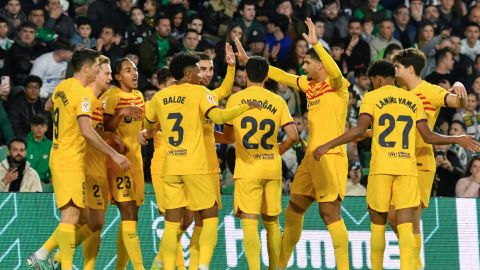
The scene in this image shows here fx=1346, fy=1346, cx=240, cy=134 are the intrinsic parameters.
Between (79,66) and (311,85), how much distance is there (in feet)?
9.04

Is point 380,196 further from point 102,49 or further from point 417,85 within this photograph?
point 102,49

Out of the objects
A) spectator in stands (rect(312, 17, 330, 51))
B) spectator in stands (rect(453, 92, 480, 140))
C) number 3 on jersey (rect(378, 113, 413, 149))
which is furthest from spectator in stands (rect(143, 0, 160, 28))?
number 3 on jersey (rect(378, 113, 413, 149))

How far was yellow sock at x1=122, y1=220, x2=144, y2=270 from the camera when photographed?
1580cm

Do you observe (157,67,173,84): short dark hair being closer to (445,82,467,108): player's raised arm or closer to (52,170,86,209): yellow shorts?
(52,170,86,209): yellow shorts

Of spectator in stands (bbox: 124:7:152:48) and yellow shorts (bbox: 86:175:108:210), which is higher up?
spectator in stands (bbox: 124:7:152:48)

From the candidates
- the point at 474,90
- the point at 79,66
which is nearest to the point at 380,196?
the point at 79,66

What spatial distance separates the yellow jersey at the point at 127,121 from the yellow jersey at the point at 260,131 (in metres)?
1.30

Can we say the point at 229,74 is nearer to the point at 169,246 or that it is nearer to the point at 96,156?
the point at 96,156

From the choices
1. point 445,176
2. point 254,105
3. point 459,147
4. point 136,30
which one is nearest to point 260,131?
point 254,105

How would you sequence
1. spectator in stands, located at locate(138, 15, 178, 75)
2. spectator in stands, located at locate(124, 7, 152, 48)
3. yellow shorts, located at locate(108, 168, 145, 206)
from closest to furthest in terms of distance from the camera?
yellow shorts, located at locate(108, 168, 145, 206)
spectator in stands, located at locate(138, 15, 178, 75)
spectator in stands, located at locate(124, 7, 152, 48)

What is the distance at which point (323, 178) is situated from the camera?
15.7 m

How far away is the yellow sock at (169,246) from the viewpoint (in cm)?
1521

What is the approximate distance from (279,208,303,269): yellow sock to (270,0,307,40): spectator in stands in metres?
8.01

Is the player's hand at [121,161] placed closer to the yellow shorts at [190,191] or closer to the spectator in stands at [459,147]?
the yellow shorts at [190,191]
